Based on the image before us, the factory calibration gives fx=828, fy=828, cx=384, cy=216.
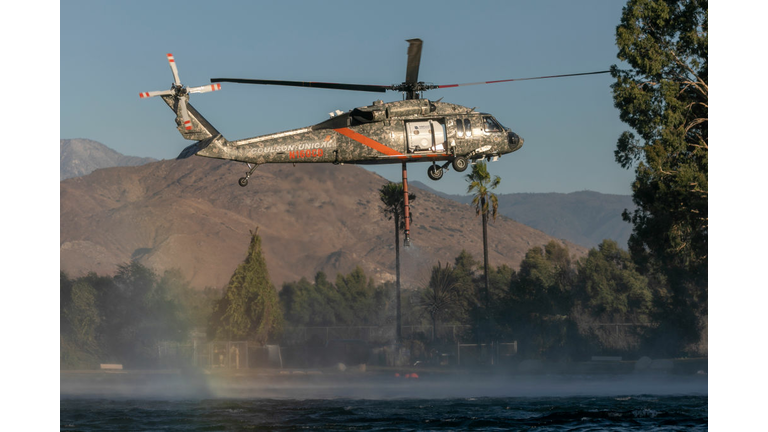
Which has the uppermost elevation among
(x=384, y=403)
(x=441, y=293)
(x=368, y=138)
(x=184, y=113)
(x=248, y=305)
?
(x=184, y=113)

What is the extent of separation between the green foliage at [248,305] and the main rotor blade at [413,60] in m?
49.3

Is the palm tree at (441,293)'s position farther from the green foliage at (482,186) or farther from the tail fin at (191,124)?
the tail fin at (191,124)

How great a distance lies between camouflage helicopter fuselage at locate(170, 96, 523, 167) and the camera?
31594mm

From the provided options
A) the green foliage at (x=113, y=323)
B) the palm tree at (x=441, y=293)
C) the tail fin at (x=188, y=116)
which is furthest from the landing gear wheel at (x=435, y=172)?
the green foliage at (x=113, y=323)

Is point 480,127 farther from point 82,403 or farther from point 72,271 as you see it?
point 72,271

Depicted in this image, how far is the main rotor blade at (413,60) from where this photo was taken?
3087 cm

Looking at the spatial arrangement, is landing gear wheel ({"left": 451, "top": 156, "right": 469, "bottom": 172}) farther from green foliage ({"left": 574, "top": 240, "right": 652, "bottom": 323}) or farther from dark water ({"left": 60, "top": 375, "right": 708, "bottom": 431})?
green foliage ({"left": 574, "top": 240, "right": 652, "bottom": 323})

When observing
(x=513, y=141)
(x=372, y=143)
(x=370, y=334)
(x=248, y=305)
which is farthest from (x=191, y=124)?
(x=370, y=334)

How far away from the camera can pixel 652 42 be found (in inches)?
1940

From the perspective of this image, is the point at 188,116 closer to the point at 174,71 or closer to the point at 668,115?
the point at 174,71

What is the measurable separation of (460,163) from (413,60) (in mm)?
4466

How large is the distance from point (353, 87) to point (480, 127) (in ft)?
19.5

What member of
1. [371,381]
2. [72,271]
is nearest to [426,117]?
[371,381]

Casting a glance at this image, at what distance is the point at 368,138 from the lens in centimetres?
3234
